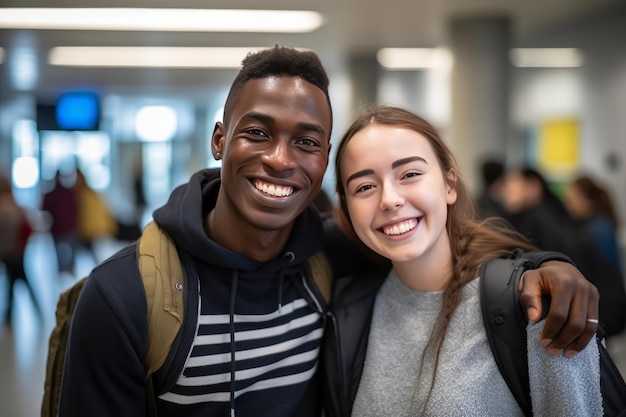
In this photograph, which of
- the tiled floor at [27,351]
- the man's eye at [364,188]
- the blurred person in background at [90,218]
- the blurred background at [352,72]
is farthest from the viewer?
the blurred person in background at [90,218]

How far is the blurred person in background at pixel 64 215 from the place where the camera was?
35.8 ft

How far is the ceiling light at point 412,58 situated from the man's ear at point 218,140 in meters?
10.1

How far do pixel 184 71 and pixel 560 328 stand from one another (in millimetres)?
13545

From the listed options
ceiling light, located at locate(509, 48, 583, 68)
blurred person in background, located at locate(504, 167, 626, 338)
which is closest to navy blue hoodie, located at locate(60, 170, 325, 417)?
blurred person in background, located at locate(504, 167, 626, 338)

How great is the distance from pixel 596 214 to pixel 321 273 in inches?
196

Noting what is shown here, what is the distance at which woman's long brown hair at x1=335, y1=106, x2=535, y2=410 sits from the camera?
176cm

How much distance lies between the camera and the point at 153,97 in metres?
19.2

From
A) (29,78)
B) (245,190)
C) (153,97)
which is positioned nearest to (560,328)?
(245,190)

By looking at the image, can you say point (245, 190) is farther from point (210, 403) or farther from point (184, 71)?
point (184, 71)

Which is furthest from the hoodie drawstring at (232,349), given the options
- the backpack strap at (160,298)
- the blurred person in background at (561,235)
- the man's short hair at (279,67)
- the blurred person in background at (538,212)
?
the blurred person in background at (538,212)

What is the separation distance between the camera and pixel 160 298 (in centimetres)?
164

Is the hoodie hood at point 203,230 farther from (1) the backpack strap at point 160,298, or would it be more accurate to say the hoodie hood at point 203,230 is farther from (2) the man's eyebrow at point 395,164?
(2) the man's eyebrow at point 395,164

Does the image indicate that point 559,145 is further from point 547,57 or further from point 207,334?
point 207,334

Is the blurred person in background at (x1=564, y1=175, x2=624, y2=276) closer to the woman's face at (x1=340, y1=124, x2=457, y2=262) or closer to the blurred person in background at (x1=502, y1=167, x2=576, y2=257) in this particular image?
the blurred person in background at (x1=502, y1=167, x2=576, y2=257)
